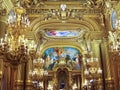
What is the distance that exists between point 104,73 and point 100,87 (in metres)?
0.84

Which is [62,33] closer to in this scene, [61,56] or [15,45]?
[61,56]

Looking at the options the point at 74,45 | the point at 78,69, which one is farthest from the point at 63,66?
the point at 74,45

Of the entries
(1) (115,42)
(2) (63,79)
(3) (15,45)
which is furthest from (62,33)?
(3) (15,45)

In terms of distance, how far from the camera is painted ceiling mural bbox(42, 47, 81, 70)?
20.8 meters

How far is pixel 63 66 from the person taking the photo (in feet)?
70.8

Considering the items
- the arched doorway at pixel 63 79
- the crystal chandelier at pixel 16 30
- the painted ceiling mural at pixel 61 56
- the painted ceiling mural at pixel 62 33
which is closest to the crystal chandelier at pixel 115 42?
the crystal chandelier at pixel 16 30

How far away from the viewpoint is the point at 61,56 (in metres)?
21.6

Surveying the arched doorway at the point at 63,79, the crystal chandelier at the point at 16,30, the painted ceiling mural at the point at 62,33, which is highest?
the painted ceiling mural at the point at 62,33

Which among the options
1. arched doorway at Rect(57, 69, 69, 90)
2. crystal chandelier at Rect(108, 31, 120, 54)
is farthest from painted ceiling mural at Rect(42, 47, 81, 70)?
crystal chandelier at Rect(108, 31, 120, 54)

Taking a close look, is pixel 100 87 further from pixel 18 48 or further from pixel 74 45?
pixel 74 45

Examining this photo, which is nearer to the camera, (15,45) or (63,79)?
(15,45)

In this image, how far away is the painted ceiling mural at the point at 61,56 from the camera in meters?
20.8

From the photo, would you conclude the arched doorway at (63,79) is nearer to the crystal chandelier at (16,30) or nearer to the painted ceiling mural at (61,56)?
the painted ceiling mural at (61,56)

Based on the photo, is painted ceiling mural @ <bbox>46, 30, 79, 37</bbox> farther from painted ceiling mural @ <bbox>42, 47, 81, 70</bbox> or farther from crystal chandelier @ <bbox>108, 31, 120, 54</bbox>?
crystal chandelier @ <bbox>108, 31, 120, 54</bbox>
